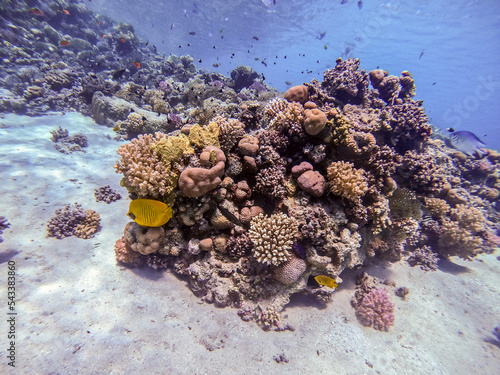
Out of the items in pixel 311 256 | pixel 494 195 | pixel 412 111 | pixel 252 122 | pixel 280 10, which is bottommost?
pixel 311 256

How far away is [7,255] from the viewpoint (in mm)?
4336

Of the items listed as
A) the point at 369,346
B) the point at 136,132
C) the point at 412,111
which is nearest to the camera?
the point at 369,346

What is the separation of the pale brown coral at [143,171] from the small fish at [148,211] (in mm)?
443

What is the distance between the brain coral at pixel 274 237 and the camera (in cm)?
420

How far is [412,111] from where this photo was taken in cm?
663

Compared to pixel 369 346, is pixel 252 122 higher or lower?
higher

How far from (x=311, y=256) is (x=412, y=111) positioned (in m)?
5.91

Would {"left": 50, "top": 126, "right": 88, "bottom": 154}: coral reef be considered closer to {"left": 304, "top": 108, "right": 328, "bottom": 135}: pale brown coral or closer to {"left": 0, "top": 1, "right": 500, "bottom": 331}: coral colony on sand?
{"left": 0, "top": 1, "right": 500, "bottom": 331}: coral colony on sand

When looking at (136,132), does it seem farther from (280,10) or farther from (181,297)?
(280,10)

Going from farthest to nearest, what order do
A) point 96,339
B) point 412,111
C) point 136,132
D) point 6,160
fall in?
point 136,132 < point 6,160 < point 412,111 < point 96,339

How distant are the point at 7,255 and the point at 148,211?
11.8 feet

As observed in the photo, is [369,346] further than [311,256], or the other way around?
[369,346]

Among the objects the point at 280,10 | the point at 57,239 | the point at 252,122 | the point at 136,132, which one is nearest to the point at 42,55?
the point at 136,132

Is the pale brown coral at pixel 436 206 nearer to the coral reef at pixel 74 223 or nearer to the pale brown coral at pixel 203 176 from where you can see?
the pale brown coral at pixel 203 176
